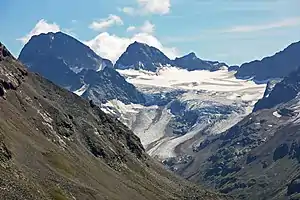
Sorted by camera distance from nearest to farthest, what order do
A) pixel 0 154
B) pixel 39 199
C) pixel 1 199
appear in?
pixel 1 199 < pixel 39 199 < pixel 0 154

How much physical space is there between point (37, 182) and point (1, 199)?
45417mm

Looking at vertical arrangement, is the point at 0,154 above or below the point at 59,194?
above

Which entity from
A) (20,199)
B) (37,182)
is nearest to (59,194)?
(37,182)

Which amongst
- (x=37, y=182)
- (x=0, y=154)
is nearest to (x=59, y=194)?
(x=37, y=182)

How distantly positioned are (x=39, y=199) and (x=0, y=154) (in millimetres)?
29326

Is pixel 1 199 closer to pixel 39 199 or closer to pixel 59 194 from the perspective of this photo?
pixel 39 199

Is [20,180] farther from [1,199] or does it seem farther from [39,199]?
[1,199]

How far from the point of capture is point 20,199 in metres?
160

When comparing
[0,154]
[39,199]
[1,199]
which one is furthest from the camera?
[0,154]

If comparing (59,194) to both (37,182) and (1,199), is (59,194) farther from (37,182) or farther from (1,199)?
(1,199)

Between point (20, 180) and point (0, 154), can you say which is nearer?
point (20, 180)

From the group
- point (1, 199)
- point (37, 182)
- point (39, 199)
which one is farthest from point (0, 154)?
point (1, 199)

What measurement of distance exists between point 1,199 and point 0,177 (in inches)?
864

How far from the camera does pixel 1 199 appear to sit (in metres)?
151
